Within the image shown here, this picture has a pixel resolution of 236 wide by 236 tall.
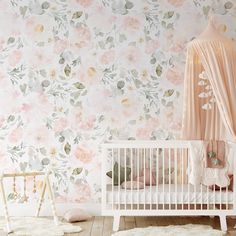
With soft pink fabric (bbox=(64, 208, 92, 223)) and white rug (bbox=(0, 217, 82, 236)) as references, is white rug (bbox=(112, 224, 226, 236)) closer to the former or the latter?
white rug (bbox=(0, 217, 82, 236))

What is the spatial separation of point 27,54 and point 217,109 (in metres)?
1.95

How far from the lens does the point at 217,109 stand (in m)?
5.02

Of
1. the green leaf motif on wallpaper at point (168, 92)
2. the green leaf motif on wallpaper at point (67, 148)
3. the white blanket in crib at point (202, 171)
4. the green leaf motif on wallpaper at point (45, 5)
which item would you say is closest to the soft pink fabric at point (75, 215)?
the green leaf motif on wallpaper at point (67, 148)

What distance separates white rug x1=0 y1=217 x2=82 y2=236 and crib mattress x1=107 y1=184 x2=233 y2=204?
0.45 metres

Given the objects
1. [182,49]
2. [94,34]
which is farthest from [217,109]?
[94,34]

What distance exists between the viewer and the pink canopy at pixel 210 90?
4.64m

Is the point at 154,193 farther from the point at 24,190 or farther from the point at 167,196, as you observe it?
the point at 24,190

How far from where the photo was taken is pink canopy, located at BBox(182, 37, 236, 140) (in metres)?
4.64

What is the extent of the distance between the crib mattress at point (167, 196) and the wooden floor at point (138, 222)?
0.29 meters

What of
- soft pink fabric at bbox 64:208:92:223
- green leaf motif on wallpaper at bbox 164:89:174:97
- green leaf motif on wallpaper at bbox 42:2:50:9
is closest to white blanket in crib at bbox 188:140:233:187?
green leaf motif on wallpaper at bbox 164:89:174:97

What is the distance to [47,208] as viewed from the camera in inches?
206

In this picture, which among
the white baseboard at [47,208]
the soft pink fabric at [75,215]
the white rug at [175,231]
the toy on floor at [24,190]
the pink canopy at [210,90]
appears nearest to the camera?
the white rug at [175,231]

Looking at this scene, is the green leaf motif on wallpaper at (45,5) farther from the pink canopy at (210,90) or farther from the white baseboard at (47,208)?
the white baseboard at (47,208)

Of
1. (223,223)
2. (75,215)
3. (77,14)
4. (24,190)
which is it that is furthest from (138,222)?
(77,14)
